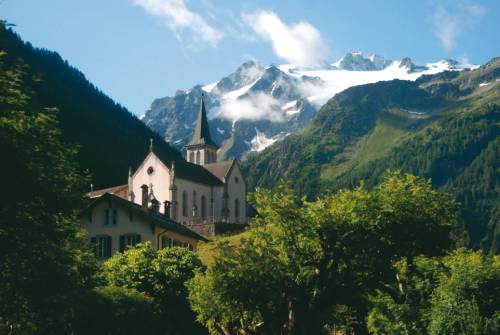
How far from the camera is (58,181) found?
28.4 meters

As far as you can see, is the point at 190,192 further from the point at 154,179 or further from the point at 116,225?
the point at 116,225

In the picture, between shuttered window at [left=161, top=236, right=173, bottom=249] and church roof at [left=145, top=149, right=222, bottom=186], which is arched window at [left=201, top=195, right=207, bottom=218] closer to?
church roof at [left=145, top=149, right=222, bottom=186]

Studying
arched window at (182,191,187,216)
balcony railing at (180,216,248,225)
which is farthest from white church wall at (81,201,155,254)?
arched window at (182,191,187,216)

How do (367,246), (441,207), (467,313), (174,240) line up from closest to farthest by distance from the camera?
(467,313) < (367,246) < (441,207) < (174,240)

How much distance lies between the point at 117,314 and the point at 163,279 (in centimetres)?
855

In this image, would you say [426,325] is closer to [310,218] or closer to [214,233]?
[310,218]

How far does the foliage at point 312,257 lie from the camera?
122ft

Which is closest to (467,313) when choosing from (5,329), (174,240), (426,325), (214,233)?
(426,325)

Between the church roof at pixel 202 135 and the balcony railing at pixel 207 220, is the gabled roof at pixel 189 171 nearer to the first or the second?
the balcony railing at pixel 207 220

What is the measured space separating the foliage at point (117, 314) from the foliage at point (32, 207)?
7161 mm

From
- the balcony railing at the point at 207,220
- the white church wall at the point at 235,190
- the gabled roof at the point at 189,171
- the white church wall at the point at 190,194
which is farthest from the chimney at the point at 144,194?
the white church wall at the point at 235,190

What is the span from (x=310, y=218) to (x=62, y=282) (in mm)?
11986

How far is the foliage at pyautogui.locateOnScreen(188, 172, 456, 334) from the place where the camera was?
122ft

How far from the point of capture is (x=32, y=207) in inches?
1100
